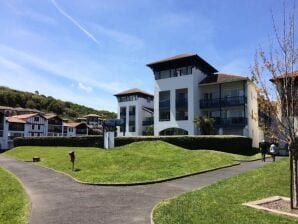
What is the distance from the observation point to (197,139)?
129 ft

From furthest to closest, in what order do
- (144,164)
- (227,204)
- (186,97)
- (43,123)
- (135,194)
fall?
(43,123)
(186,97)
(144,164)
(135,194)
(227,204)

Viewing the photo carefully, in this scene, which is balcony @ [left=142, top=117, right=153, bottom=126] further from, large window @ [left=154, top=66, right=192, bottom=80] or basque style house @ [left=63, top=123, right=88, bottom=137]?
basque style house @ [left=63, top=123, right=88, bottom=137]

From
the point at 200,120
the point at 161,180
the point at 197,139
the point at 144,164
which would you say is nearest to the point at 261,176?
the point at 161,180

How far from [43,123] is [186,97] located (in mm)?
64625

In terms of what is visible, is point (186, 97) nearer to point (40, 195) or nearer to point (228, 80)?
point (228, 80)

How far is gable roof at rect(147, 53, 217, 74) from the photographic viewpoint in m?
50.4

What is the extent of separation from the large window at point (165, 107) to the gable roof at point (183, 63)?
4.18m

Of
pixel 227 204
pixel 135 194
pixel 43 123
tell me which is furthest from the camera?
pixel 43 123

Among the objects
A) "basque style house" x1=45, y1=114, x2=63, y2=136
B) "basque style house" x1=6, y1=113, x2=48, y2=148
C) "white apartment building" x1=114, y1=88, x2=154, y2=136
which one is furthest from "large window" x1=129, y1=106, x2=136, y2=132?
"basque style house" x1=45, y1=114, x2=63, y2=136

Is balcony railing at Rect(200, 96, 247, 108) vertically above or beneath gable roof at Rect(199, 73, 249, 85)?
beneath

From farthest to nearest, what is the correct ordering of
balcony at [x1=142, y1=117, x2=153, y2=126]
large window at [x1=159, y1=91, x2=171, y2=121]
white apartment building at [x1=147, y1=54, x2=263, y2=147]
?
balcony at [x1=142, y1=117, x2=153, y2=126] < large window at [x1=159, y1=91, x2=171, y2=121] < white apartment building at [x1=147, y1=54, x2=263, y2=147]

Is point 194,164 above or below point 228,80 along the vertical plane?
below

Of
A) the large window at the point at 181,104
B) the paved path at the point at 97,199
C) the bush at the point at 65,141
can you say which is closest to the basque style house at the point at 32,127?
the bush at the point at 65,141

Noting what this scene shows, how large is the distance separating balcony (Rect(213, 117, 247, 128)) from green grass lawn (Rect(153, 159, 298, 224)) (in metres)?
29.3
